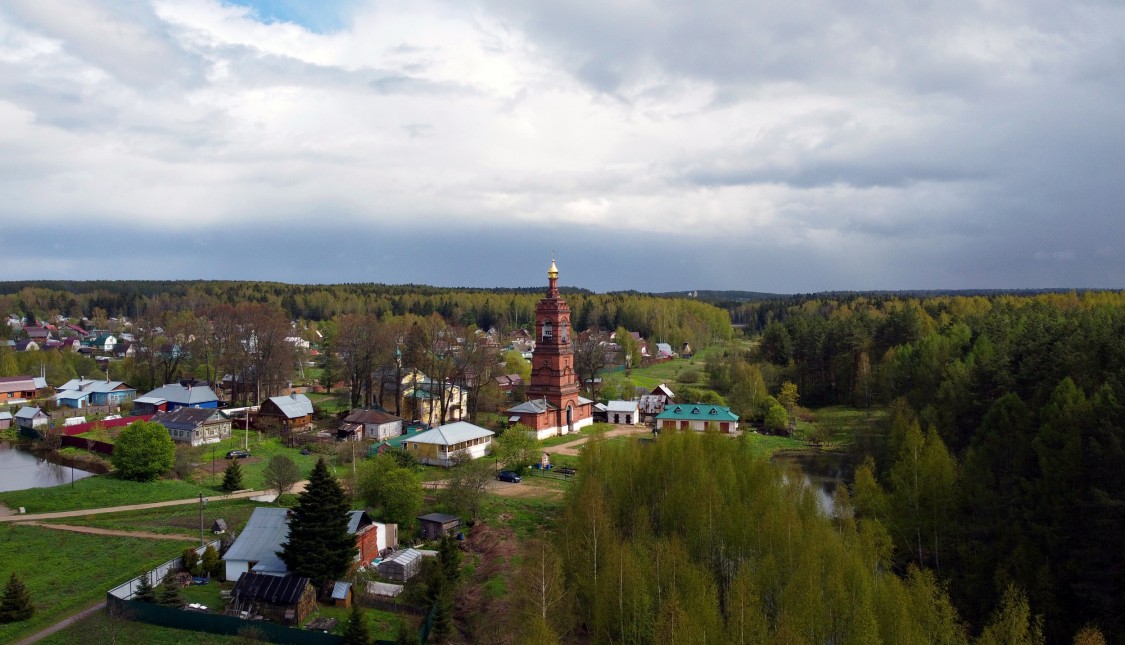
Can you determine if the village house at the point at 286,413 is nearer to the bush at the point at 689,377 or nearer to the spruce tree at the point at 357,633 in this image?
the spruce tree at the point at 357,633

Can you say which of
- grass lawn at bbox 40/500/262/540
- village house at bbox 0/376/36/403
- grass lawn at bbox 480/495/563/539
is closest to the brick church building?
grass lawn at bbox 480/495/563/539

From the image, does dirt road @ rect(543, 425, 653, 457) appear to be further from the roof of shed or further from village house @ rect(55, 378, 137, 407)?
village house @ rect(55, 378, 137, 407)

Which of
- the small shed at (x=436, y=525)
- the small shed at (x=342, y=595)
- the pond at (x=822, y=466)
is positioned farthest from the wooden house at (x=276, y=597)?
the pond at (x=822, y=466)

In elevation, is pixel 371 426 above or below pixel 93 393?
below

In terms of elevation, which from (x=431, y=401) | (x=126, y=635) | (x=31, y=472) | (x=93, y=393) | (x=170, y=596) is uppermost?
(x=431, y=401)

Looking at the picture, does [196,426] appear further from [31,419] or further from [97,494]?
[31,419]

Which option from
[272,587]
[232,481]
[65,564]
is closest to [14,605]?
[65,564]

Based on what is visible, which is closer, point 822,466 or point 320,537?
point 320,537
